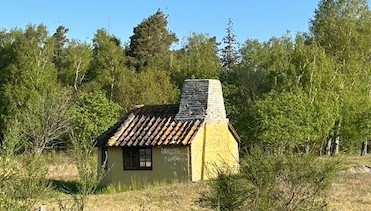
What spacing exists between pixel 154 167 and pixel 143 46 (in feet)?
123

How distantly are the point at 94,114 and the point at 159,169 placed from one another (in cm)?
1781

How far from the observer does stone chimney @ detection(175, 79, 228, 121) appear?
95.3 ft

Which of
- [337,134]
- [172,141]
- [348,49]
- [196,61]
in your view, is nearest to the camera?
[172,141]

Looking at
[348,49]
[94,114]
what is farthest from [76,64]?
[348,49]

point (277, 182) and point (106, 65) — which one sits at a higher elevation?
point (106, 65)

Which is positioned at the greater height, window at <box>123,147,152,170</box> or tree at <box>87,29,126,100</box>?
tree at <box>87,29,126,100</box>

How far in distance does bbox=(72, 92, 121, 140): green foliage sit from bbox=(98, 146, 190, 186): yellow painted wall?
1521 cm

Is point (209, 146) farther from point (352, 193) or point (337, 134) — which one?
point (337, 134)

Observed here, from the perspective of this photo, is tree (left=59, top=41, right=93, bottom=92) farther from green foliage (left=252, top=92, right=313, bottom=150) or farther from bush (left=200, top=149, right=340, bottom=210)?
bush (left=200, top=149, right=340, bottom=210)

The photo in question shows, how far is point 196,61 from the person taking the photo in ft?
196

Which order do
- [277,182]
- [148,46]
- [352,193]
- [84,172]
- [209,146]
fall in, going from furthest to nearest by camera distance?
[148,46] → [209,146] → [352,193] → [277,182] → [84,172]

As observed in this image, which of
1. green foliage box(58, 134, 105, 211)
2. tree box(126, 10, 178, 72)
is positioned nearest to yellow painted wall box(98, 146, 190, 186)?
green foliage box(58, 134, 105, 211)

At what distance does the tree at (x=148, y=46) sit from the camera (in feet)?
211

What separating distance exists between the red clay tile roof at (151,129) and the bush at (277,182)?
13464 millimetres
